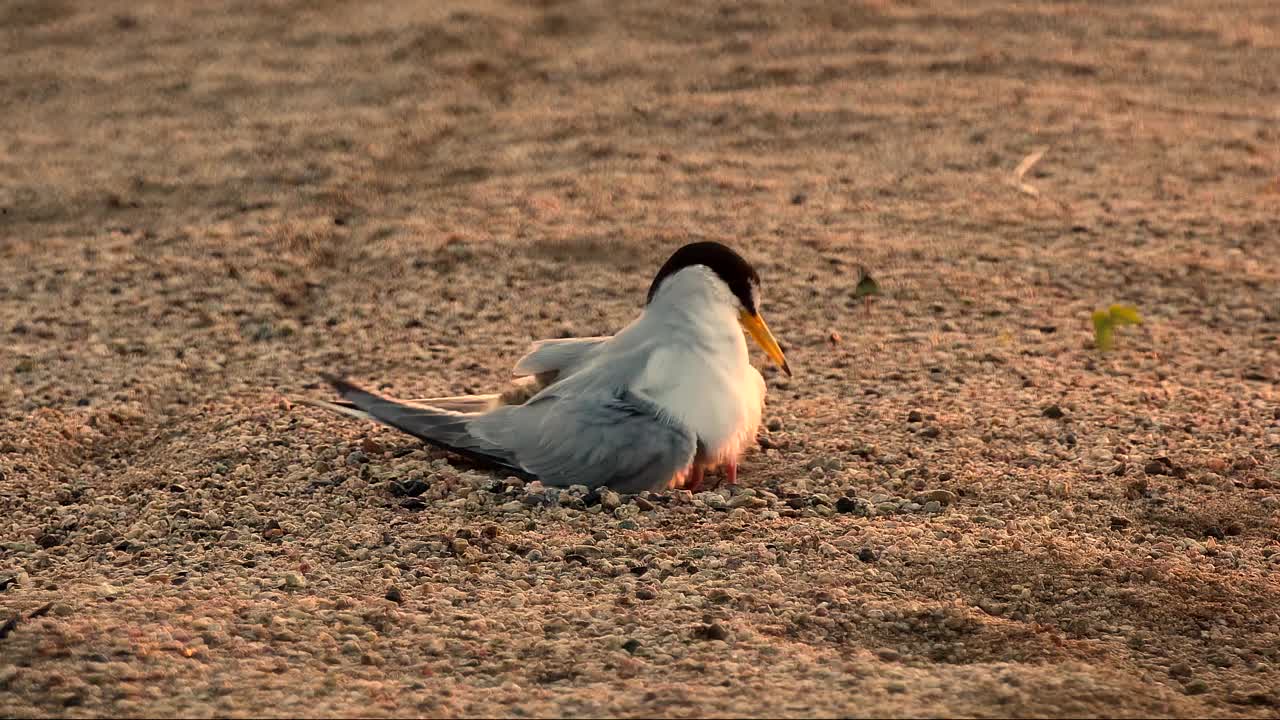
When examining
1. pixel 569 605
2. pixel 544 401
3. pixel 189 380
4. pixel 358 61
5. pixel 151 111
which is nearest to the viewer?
pixel 569 605

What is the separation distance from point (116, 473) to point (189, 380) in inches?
31.1

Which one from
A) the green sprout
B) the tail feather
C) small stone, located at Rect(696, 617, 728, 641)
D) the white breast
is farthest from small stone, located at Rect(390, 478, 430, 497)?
the green sprout

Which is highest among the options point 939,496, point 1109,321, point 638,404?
point 638,404

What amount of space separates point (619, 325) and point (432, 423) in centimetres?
141

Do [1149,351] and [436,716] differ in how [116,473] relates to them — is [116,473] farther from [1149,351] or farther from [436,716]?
[1149,351]

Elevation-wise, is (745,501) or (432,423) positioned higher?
(432,423)

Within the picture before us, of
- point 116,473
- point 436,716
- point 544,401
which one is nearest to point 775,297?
point 544,401

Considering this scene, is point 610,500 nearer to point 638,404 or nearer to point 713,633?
point 638,404

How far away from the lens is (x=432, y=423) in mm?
4043

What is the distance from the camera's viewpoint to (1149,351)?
16.9 ft

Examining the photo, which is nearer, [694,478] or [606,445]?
[606,445]

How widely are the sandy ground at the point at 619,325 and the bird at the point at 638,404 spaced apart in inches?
4.1

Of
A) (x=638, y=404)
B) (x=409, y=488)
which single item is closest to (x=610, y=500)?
(x=638, y=404)

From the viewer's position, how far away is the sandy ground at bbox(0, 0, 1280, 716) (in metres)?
3.04
